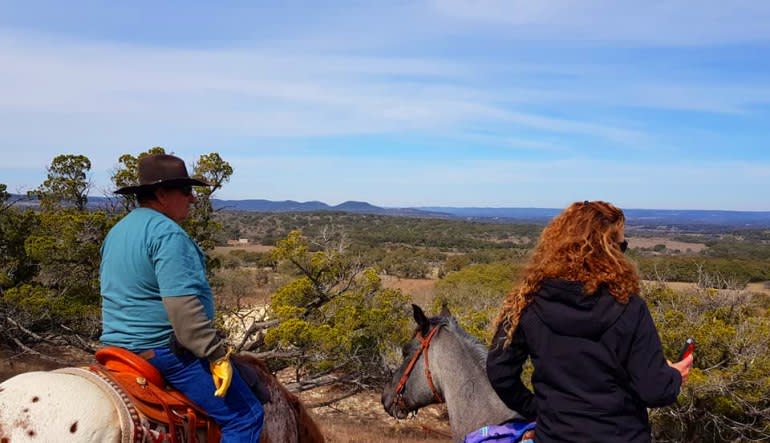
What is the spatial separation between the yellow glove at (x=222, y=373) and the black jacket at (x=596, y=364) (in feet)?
5.68

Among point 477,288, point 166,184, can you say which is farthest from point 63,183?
point 477,288

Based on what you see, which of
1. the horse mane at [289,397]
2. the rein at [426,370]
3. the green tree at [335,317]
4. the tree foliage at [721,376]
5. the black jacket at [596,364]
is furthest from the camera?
the green tree at [335,317]

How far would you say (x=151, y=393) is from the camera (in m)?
3.21

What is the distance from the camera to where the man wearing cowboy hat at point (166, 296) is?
3.12 meters

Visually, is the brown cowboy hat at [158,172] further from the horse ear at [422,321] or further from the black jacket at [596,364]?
the black jacket at [596,364]

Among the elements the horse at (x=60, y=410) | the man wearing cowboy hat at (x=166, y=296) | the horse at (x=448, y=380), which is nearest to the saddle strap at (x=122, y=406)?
the horse at (x=60, y=410)

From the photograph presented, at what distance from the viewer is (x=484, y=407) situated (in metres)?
3.39

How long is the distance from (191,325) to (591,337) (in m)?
2.04

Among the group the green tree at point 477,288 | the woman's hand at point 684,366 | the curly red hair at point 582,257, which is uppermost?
the curly red hair at point 582,257

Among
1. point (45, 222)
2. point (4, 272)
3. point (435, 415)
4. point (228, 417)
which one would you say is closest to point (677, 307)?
point (435, 415)

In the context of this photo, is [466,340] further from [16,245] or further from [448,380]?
[16,245]

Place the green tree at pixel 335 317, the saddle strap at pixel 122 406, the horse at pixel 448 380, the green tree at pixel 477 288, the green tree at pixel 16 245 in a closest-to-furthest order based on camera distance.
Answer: the saddle strap at pixel 122 406 < the horse at pixel 448 380 < the green tree at pixel 335 317 < the green tree at pixel 16 245 < the green tree at pixel 477 288

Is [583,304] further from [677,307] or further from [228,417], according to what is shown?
[677,307]

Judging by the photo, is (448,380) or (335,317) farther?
(335,317)
